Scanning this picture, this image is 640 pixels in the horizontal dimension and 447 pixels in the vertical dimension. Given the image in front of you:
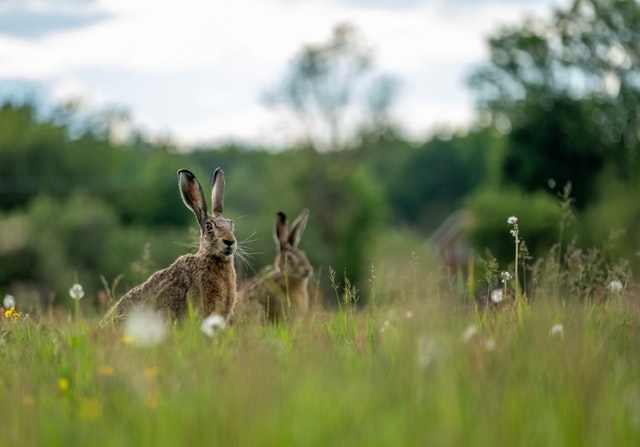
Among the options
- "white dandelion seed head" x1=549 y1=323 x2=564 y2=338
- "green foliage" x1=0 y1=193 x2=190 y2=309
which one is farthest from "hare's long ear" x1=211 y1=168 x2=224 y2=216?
"green foliage" x1=0 y1=193 x2=190 y2=309

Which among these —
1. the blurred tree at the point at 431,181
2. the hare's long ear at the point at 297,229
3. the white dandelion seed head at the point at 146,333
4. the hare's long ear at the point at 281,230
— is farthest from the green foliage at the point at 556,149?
the white dandelion seed head at the point at 146,333

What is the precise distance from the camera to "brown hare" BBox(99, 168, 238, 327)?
8.85 meters

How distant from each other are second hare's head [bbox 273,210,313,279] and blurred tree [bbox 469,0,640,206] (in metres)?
48.9

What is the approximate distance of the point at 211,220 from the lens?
9.62m

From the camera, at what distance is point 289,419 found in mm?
4738

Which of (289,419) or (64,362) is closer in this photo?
A: (289,419)

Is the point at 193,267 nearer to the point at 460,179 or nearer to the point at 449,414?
the point at 449,414

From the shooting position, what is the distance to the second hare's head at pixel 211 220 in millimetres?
9336

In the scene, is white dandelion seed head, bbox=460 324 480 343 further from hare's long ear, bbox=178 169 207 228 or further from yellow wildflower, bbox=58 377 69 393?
hare's long ear, bbox=178 169 207 228

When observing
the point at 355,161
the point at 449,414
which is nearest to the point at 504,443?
the point at 449,414

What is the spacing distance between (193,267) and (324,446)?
16.1 feet

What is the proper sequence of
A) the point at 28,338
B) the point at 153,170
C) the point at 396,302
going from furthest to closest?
the point at 153,170 → the point at 396,302 → the point at 28,338

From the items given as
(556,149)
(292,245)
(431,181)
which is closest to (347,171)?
(556,149)

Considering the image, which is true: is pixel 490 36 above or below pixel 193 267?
above
